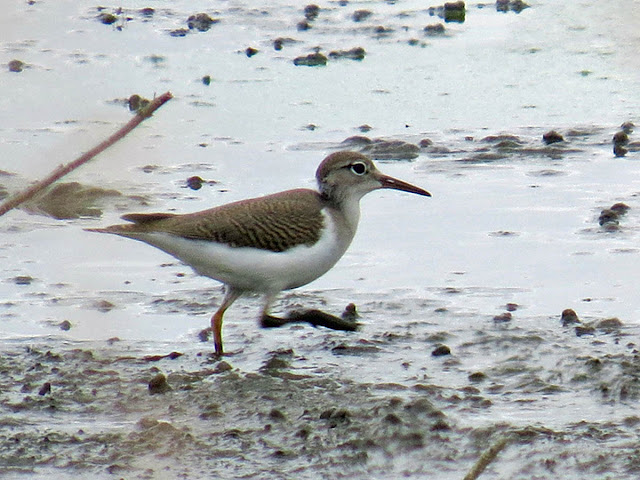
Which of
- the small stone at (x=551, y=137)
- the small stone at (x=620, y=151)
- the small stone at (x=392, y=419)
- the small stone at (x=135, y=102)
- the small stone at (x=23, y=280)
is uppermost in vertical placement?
the small stone at (x=135, y=102)

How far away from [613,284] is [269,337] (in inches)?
79.2

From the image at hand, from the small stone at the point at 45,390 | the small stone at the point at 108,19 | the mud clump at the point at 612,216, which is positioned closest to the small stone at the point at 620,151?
the mud clump at the point at 612,216

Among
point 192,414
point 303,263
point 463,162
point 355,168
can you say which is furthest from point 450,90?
point 192,414

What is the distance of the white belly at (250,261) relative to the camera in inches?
254

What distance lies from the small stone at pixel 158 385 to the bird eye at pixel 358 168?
1821mm

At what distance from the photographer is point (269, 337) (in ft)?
22.5

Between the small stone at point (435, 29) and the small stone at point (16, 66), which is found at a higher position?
the small stone at point (435, 29)

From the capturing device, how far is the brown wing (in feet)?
21.2

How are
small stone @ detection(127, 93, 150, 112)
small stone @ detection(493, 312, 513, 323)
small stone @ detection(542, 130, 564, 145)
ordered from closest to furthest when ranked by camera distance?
1. small stone @ detection(493, 312, 513, 323)
2. small stone @ detection(542, 130, 564, 145)
3. small stone @ detection(127, 93, 150, 112)

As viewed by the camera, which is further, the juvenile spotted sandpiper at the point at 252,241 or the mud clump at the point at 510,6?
the mud clump at the point at 510,6

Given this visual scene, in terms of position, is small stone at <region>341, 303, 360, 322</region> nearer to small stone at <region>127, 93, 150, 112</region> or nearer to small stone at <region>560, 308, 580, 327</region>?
small stone at <region>560, 308, 580, 327</region>

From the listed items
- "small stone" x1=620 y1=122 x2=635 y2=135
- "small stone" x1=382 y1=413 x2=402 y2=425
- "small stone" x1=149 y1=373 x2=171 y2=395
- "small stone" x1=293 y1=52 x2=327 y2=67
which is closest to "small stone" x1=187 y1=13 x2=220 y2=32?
"small stone" x1=293 y1=52 x2=327 y2=67

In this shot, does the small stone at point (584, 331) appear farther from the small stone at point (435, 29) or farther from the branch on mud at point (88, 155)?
the small stone at point (435, 29)

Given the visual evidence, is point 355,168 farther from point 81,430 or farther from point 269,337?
point 81,430
